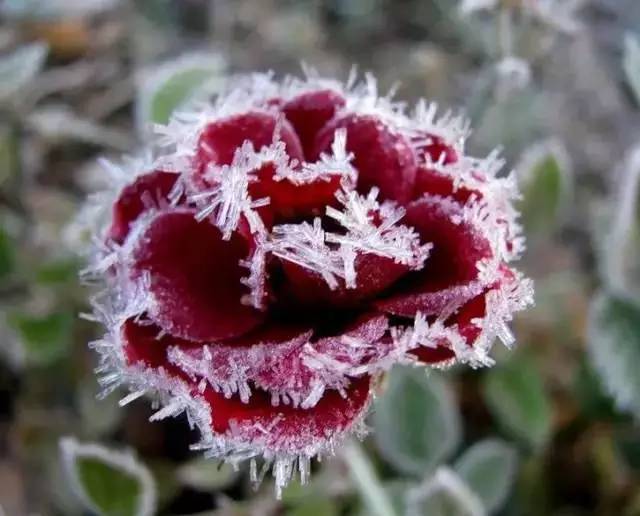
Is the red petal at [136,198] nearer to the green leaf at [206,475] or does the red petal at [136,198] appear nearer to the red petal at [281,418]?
the red petal at [281,418]

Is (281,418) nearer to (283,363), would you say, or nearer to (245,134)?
(283,363)

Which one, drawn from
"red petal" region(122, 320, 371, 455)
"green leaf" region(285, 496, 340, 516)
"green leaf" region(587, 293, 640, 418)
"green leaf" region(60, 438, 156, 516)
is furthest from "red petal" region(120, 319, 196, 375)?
"green leaf" region(587, 293, 640, 418)

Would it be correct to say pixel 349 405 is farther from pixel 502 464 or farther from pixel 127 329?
pixel 502 464

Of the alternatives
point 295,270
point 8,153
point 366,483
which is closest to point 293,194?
point 295,270

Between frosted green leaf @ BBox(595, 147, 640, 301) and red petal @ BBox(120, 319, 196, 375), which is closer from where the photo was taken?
red petal @ BBox(120, 319, 196, 375)

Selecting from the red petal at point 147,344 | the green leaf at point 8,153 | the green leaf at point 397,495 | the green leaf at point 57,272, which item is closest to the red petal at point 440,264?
the red petal at point 147,344

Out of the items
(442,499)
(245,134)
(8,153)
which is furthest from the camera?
(8,153)

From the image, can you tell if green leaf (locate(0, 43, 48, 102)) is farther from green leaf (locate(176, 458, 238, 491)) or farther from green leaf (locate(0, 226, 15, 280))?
green leaf (locate(176, 458, 238, 491))
